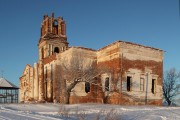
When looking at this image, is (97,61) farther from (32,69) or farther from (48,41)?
(32,69)

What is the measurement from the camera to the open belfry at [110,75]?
76.2 ft

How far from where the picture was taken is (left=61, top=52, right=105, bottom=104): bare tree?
2208 centimetres

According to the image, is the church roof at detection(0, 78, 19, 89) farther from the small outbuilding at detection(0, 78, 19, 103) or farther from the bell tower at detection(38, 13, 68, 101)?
the bell tower at detection(38, 13, 68, 101)

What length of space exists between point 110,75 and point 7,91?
12.6 metres

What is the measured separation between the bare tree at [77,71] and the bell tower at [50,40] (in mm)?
6615

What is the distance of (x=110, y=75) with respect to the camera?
2411cm

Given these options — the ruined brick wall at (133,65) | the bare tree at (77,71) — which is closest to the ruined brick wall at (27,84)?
the bare tree at (77,71)

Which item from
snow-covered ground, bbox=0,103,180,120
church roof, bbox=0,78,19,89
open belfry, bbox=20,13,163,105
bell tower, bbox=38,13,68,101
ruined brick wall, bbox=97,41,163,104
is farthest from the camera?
bell tower, bbox=38,13,68,101

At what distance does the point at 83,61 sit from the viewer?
980 inches

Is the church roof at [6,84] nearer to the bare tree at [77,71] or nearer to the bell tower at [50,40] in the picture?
the bell tower at [50,40]

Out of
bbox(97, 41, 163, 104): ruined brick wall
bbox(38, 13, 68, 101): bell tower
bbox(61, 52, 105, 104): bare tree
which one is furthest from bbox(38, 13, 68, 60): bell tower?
bbox(97, 41, 163, 104): ruined brick wall

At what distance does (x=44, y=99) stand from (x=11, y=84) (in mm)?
4436

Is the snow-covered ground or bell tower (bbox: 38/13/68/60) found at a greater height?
bell tower (bbox: 38/13/68/60)

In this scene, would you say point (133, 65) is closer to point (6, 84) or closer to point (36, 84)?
point (6, 84)
